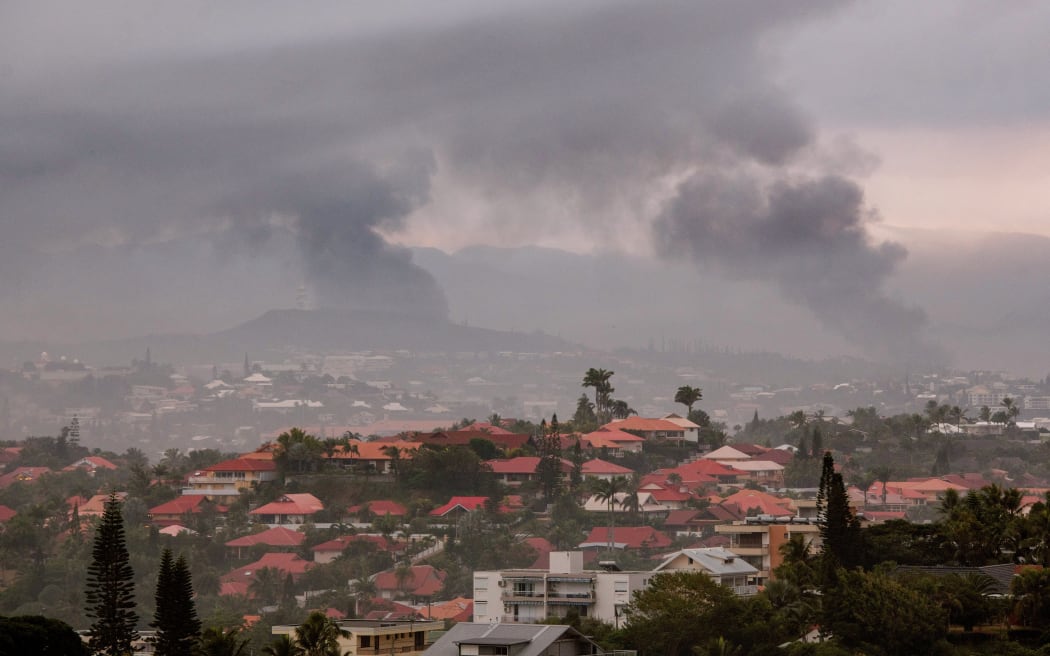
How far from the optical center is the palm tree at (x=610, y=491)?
151 m

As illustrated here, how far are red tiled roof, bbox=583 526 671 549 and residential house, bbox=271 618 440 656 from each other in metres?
68.8

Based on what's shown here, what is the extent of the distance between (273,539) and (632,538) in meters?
27.2

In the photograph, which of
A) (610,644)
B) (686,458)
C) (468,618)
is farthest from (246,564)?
(610,644)

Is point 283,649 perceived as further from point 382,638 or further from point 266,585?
point 266,585

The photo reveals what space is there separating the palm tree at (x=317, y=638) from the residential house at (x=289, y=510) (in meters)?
82.4

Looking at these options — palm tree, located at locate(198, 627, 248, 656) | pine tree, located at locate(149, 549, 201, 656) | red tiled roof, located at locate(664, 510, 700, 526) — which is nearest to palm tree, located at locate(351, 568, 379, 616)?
red tiled roof, located at locate(664, 510, 700, 526)

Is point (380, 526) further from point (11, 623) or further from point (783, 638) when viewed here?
point (11, 623)

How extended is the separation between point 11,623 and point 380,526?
266 feet

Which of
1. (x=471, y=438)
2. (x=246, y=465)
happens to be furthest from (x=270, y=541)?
(x=471, y=438)

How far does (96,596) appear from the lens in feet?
231

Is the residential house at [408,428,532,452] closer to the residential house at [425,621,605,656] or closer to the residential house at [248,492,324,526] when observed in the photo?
the residential house at [248,492,324,526]

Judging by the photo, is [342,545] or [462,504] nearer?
[342,545]

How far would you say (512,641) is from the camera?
214ft

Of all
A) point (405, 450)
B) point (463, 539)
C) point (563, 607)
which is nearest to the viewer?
point (563, 607)
